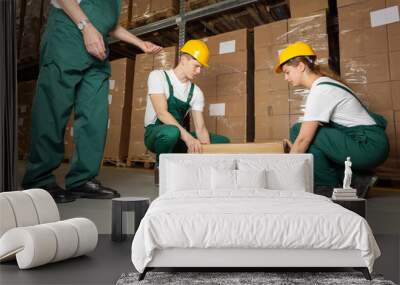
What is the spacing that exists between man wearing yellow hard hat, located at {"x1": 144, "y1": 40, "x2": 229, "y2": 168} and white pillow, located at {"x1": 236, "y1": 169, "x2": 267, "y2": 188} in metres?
1.00

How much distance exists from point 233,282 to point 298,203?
50 cm

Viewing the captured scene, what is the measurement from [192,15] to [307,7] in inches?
54.6

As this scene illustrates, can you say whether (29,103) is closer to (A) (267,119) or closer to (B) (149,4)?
(B) (149,4)

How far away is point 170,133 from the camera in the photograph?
11.4 feet

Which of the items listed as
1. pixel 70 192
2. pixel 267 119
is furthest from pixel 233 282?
pixel 267 119

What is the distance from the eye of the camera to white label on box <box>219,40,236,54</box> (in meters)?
4.40

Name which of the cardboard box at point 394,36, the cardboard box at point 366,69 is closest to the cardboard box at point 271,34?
the cardboard box at point 366,69

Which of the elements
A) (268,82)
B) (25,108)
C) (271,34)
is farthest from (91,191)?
(25,108)

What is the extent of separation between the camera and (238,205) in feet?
5.79

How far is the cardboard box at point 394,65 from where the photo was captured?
3.51m

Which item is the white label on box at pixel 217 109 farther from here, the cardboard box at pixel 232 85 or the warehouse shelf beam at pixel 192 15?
the warehouse shelf beam at pixel 192 15

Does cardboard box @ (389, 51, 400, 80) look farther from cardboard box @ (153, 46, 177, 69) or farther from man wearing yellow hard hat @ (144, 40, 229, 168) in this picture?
cardboard box @ (153, 46, 177, 69)

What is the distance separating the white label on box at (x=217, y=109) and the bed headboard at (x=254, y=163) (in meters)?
1.67

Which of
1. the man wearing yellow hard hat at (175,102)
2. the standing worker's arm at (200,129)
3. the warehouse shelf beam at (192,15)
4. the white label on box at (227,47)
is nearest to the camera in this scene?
the man wearing yellow hard hat at (175,102)
